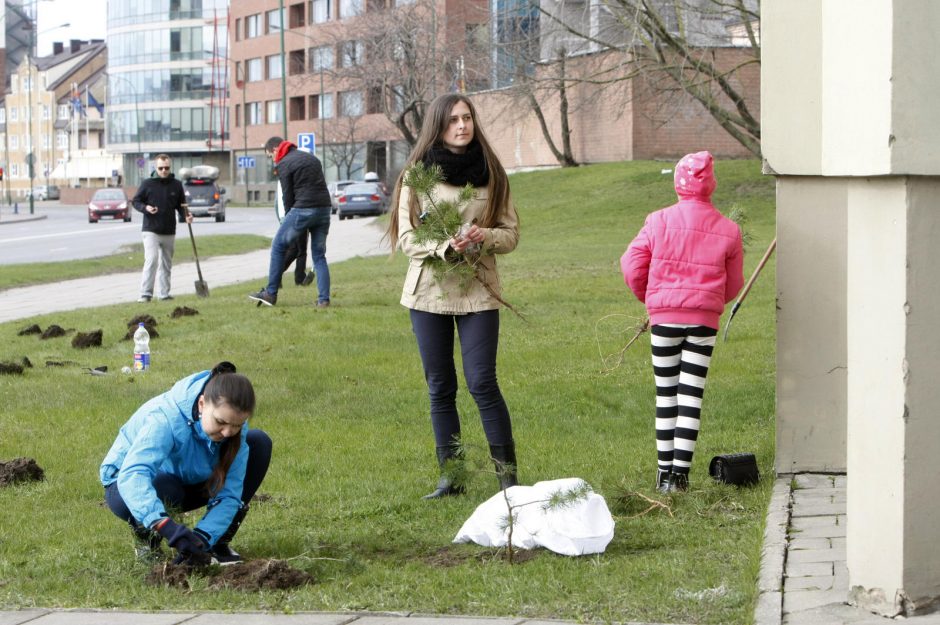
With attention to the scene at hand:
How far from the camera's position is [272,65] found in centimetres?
9931

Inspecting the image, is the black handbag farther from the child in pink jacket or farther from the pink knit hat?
the pink knit hat

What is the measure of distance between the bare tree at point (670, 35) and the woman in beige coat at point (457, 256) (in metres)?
11.6

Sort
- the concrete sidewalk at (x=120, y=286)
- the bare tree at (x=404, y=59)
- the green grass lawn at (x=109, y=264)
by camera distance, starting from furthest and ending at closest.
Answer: the bare tree at (x=404, y=59)
the green grass lawn at (x=109, y=264)
the concrete sidewalk at (x=120, y=286)

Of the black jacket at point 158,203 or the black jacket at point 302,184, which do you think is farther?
the black jacket at point 158,203

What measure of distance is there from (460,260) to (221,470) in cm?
161

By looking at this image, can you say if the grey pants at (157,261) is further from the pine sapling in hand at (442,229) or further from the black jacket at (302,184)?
the pine sapling in hand at (442,229)

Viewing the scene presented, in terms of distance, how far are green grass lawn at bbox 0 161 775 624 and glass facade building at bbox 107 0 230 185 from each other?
96167 millimetres

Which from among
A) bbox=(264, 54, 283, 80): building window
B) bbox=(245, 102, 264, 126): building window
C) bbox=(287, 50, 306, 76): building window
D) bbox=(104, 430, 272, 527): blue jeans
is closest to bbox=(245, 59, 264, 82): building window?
bbox=(264, 54, 283, 80): building window

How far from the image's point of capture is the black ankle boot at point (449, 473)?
5.95m

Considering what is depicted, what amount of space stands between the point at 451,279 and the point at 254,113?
3895 inches

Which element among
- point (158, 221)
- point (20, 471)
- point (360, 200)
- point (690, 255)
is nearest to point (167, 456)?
point (20, 471)

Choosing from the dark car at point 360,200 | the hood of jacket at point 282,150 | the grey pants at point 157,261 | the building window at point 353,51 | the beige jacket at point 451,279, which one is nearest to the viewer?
the beige jacket at point 451,279

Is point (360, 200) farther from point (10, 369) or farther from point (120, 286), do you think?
point (10, 369)

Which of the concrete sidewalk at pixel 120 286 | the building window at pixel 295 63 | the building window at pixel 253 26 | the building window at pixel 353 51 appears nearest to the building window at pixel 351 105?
the building window at pixel 295 63
